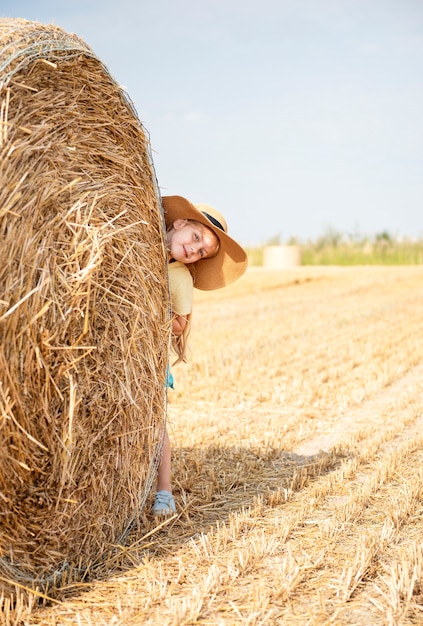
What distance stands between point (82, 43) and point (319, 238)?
79.1 feet

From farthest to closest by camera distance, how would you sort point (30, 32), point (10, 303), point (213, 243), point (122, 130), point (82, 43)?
point (213, 243) < point (122, 130) < point (82, 43) < point (30, 32) < point (10, 303)

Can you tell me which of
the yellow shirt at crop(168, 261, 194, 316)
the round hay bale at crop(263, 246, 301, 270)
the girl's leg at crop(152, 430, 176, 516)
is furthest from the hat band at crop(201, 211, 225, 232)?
the round hay bale at crop(263, 246, 301, 270)

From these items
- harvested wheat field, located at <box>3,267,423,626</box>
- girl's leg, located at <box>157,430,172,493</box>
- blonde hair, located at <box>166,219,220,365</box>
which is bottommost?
harvested wheat field, located at <box>3,267,423,626</box>

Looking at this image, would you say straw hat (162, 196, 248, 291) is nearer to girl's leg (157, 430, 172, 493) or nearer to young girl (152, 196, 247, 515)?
young girl (152, 196, 247, 515)

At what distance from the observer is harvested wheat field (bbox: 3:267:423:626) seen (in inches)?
111

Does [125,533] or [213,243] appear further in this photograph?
[213,243]

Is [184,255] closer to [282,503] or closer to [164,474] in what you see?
[164,474]

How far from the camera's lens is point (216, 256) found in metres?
4.16

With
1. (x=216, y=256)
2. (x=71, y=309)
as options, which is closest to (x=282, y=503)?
(x=216, y=256)

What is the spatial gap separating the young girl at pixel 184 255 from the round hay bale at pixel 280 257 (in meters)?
19.7

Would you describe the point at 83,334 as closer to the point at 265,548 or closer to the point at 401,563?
the point at 265,548

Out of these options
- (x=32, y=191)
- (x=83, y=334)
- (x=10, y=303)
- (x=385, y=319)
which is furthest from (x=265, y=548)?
(x=385, y=319)

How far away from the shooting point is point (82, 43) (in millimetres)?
3188

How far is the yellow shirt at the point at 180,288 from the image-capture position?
3.84 meters
